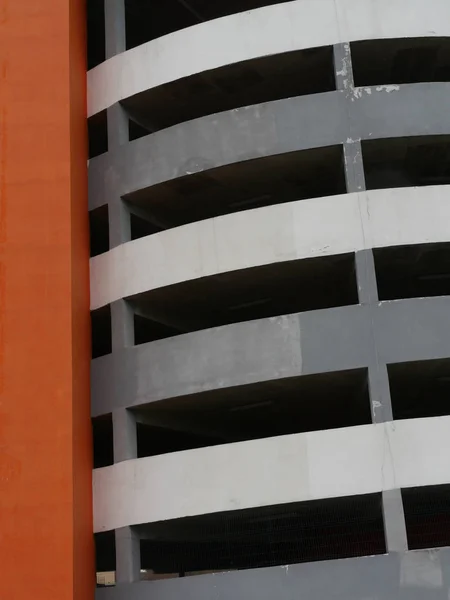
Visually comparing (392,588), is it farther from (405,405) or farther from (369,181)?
(369,181)

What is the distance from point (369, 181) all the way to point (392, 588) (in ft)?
30.8

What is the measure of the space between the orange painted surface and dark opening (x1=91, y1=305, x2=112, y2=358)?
1.59 feet

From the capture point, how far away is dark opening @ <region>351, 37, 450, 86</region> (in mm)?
17547

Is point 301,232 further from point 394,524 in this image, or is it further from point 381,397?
point 394,524

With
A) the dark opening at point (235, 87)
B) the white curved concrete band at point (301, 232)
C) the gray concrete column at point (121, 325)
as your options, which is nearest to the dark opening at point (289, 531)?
the gray concrete column at point (121, 325)

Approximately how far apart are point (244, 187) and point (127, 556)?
27.0ft

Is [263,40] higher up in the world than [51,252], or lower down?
higher up

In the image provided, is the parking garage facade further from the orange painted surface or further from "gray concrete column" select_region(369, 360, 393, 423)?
the orange painted surface

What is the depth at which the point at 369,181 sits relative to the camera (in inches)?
754

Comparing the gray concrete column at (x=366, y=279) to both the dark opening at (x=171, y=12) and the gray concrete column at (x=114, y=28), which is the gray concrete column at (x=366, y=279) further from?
the dark opening at (x=171, y=12)

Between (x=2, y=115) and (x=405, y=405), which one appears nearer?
(x=2, y=115)

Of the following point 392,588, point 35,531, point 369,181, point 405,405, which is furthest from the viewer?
point 405,405

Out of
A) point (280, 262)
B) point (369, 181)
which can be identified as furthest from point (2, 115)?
point (369, 181)

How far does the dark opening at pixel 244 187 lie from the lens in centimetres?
1723
